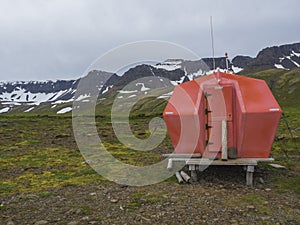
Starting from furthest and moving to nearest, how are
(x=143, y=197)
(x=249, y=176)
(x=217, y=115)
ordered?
(x=217, y=115) → (x=249, y=176) → (x=143, y=197)

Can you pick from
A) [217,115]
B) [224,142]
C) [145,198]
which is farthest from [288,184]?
[145,198]

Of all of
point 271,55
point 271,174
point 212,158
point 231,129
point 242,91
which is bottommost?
point 271,174

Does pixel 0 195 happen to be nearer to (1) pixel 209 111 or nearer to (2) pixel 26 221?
(2) pixel 26 221

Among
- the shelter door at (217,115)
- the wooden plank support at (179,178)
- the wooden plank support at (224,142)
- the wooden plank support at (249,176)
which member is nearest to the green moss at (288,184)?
the wooden plank support at (249,176)

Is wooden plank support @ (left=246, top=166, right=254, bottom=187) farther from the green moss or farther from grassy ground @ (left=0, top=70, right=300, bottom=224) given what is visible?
the green moss

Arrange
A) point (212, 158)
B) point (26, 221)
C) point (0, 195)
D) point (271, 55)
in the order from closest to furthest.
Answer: point (26, 221), point (0, 195), point (212, 158), point (271, 55)

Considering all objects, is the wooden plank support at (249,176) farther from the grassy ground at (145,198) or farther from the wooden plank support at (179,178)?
the wooden plank support at (179,178)

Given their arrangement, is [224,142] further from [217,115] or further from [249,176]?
[249,176]

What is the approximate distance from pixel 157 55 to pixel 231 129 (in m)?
3.51

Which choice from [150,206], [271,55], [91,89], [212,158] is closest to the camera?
[150,206]

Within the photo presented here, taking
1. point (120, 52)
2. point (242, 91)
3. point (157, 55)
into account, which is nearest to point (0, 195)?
point (120, 52)

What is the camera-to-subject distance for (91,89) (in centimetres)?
1251

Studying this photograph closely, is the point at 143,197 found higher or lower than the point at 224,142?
lower

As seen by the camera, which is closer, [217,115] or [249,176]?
[249,176]
